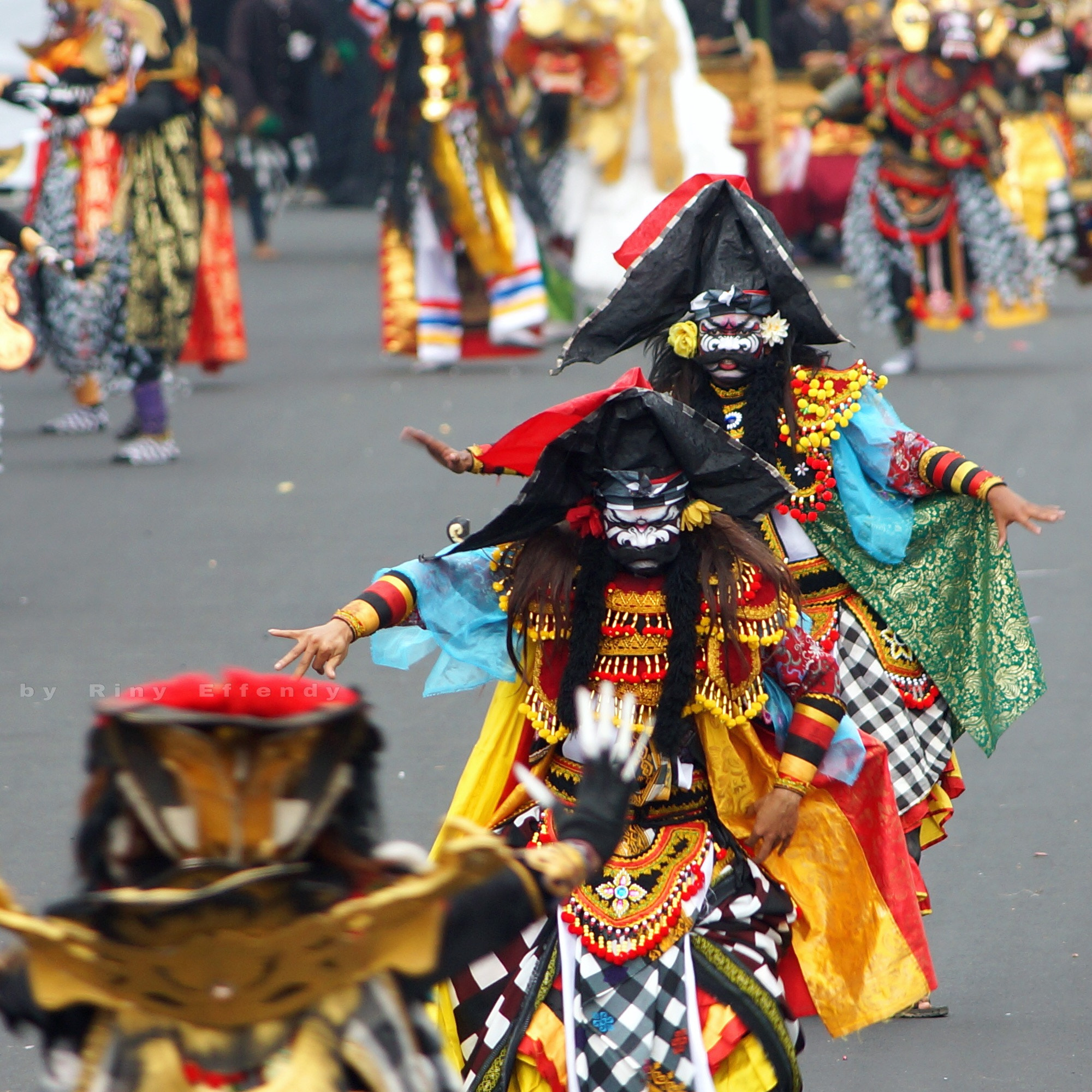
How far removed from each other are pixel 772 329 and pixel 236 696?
190cm

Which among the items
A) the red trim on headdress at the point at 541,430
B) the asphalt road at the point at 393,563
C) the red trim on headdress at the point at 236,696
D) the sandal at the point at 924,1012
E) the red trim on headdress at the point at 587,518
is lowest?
the asphalt road at the point at 393,563

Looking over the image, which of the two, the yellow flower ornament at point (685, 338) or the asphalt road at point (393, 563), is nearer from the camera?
the yellow flower ornament at point (685, 338)

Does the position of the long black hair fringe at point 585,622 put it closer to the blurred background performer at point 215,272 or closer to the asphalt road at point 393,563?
the asphalt road at point 393,563

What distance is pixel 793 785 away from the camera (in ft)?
11.0

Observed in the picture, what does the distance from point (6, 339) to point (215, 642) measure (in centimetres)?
137

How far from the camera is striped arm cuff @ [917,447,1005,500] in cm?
398

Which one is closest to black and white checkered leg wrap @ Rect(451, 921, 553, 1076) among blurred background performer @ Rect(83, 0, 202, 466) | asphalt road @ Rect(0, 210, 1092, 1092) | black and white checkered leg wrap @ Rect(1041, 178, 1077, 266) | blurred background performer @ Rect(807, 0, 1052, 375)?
asphalt road @ Rect(0, 210, 1092, 1092)

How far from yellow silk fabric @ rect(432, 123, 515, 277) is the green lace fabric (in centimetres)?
771

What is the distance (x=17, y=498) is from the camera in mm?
8945

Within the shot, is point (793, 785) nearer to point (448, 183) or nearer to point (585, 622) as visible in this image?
point (585, 622)

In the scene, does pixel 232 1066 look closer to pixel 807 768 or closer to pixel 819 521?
pixel 807 768

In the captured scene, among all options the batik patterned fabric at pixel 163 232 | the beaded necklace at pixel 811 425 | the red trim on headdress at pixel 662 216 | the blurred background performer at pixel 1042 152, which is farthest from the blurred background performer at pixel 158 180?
the blurred background performer at pixel 1042 152

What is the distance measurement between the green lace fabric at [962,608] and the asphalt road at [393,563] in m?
0.67

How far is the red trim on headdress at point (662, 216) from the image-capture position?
154 inches
